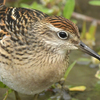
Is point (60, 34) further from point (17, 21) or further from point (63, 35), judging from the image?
point (17, 21)

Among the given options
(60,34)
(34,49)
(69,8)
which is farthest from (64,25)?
(69,8)

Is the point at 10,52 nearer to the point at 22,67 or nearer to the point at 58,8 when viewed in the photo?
the point at 22,67

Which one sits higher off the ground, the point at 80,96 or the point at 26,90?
the point at 26,90

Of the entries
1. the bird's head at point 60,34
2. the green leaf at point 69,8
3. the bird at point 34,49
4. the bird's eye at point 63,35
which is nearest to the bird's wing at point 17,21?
the bird at point 34,49

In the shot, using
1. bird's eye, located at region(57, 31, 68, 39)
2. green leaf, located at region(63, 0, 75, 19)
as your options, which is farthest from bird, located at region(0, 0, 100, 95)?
green leaf, located at region(63, 0, 75, 19)

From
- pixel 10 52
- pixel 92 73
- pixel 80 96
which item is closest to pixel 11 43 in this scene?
pixel 10 52

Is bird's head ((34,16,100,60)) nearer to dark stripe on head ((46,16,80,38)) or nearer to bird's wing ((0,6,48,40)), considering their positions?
dark stripe on head ((46,16,80,38))

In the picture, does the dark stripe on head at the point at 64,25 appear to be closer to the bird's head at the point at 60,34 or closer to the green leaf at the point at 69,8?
the bird's head at the point at 60,34
